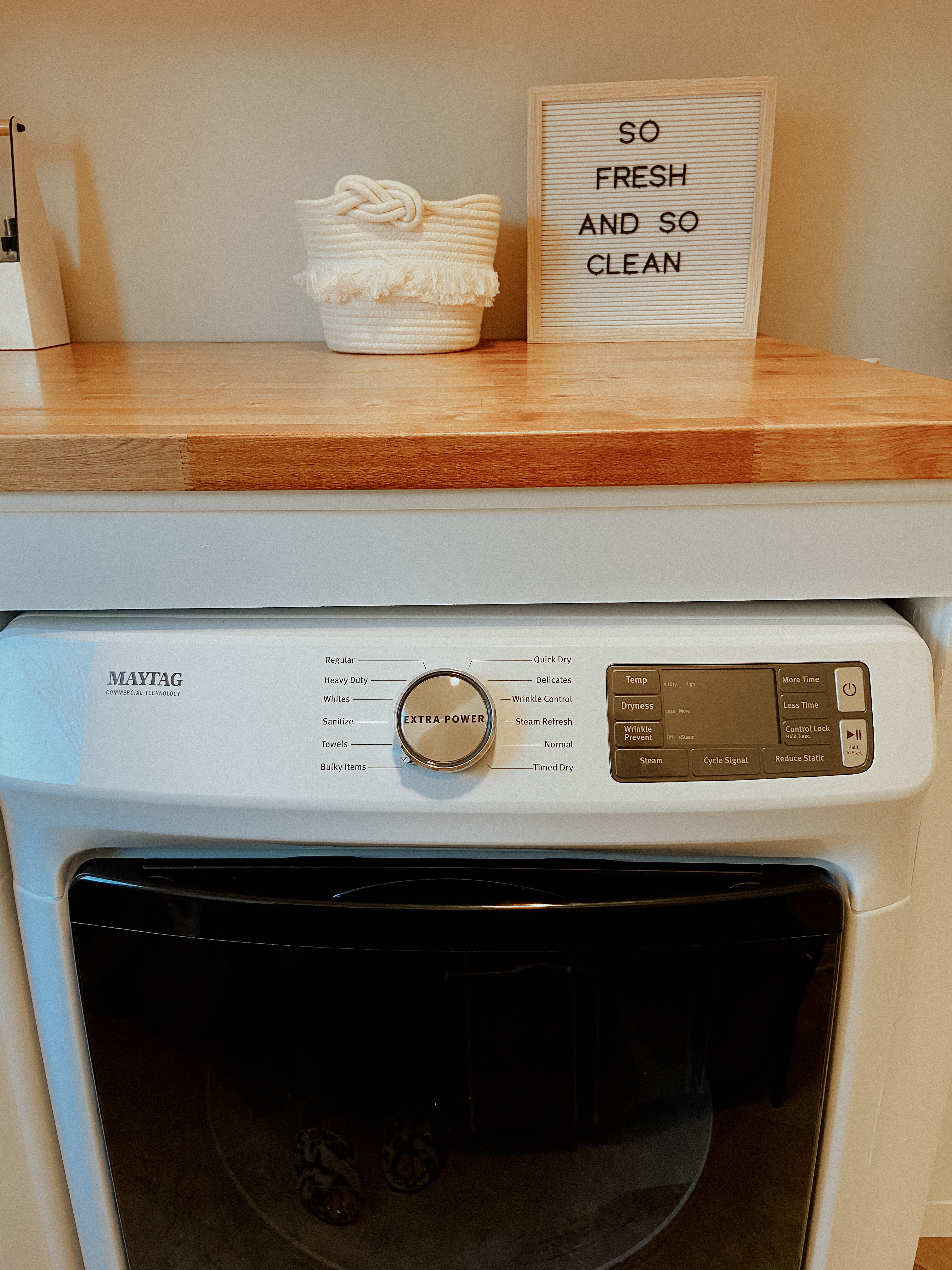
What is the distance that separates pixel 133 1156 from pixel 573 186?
105cm

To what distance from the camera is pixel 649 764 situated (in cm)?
54

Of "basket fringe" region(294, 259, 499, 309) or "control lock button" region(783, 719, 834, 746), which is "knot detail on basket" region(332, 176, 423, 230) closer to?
"basket fringe" region(294, 259, 499, 309)

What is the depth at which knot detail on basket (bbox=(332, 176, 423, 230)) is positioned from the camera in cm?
85

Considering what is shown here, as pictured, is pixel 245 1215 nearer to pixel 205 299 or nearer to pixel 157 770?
pixel 157 770

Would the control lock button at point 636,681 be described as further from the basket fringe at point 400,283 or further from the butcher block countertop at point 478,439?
the basket fringe at point 400,283

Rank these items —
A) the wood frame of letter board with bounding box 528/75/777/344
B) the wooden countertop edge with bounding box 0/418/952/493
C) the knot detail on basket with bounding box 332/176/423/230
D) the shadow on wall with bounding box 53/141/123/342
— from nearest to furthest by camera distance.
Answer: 1. the wooden countertop edge with bounding box 0/418/952/493
2. the knot detail on basket with bounding box 332/176/423/230
3. the wood frame of letter board with bounding box 528/75/777/344
4. the shadow on wall with bounding box 53/141/123/342

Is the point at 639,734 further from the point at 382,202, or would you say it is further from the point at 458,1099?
the point at 382,202

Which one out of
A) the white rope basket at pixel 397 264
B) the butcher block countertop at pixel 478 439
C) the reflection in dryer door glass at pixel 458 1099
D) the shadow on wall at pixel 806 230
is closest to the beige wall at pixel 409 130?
the shadow on wall at pixel 806 230

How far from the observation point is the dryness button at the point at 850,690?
540 millimetres

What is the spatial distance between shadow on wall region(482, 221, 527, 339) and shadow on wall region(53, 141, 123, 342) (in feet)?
1.60

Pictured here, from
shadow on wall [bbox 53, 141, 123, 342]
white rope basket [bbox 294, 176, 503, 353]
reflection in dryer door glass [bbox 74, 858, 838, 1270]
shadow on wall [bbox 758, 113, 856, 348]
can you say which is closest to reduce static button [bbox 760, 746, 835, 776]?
reflection in dryer door glass [bbox 74, 858, 838, 1270]

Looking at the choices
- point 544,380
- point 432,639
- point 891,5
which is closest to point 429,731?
point 432,639

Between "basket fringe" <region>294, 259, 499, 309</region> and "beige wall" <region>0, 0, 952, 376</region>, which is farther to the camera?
"beige wall" <region>0, 0, 952, 376</region>

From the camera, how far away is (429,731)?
526mm
